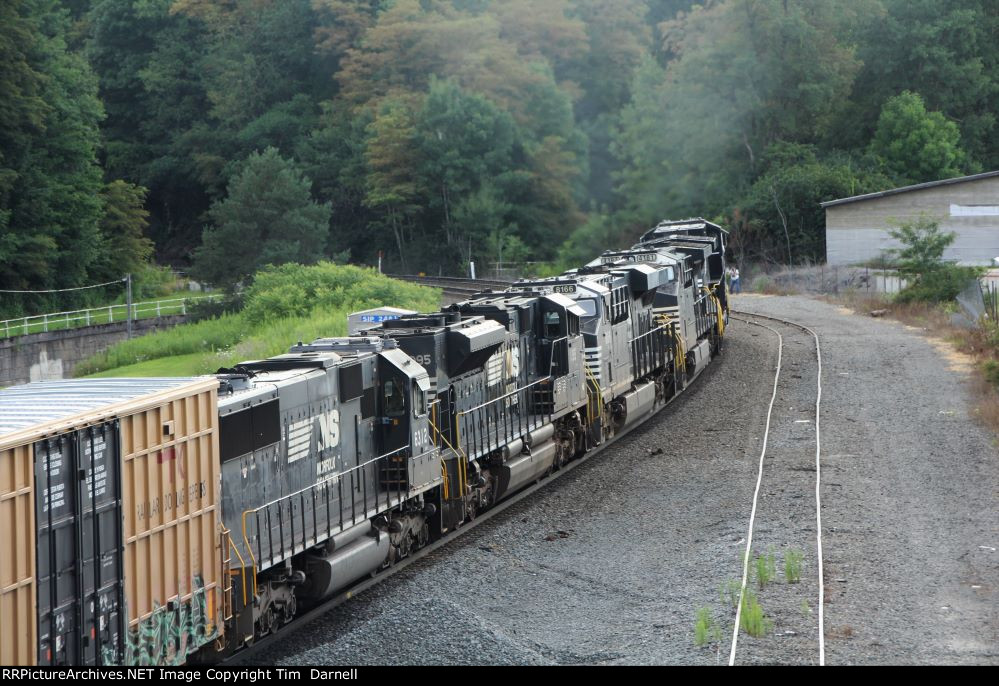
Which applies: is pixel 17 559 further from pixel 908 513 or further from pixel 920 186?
pixel 920 186

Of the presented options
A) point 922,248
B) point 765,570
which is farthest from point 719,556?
point 922,248

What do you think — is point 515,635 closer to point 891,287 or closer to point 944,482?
point 944,482

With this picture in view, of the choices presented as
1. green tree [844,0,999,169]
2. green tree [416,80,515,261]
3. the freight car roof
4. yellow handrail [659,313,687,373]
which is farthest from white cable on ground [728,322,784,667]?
green tree [844,0,999,169]

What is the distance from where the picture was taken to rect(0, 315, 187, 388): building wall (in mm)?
36031

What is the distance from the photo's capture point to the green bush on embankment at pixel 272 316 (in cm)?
3113

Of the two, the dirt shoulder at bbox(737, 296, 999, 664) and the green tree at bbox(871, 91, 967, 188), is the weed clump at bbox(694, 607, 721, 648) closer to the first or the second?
the dirt shoulder at bbox(737, 296, 999, 664)

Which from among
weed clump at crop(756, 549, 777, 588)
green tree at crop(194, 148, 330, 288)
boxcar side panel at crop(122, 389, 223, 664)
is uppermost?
green tree at crop(194, 148, 330, 288)

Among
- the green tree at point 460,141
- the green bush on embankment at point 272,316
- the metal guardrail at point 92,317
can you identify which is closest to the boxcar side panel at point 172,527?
the green bush on embankment at point 272,316

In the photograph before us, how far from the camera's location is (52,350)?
37812mm

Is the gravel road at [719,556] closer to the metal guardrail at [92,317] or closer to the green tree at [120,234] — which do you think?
the metal guardrail at [92,317]

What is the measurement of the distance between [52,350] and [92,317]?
226 inches

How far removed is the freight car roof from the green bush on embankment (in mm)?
19694

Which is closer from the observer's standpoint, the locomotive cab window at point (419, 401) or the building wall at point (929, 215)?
the locomotive cab window at point (419, 401)

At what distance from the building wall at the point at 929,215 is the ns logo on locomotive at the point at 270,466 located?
2581 cm
